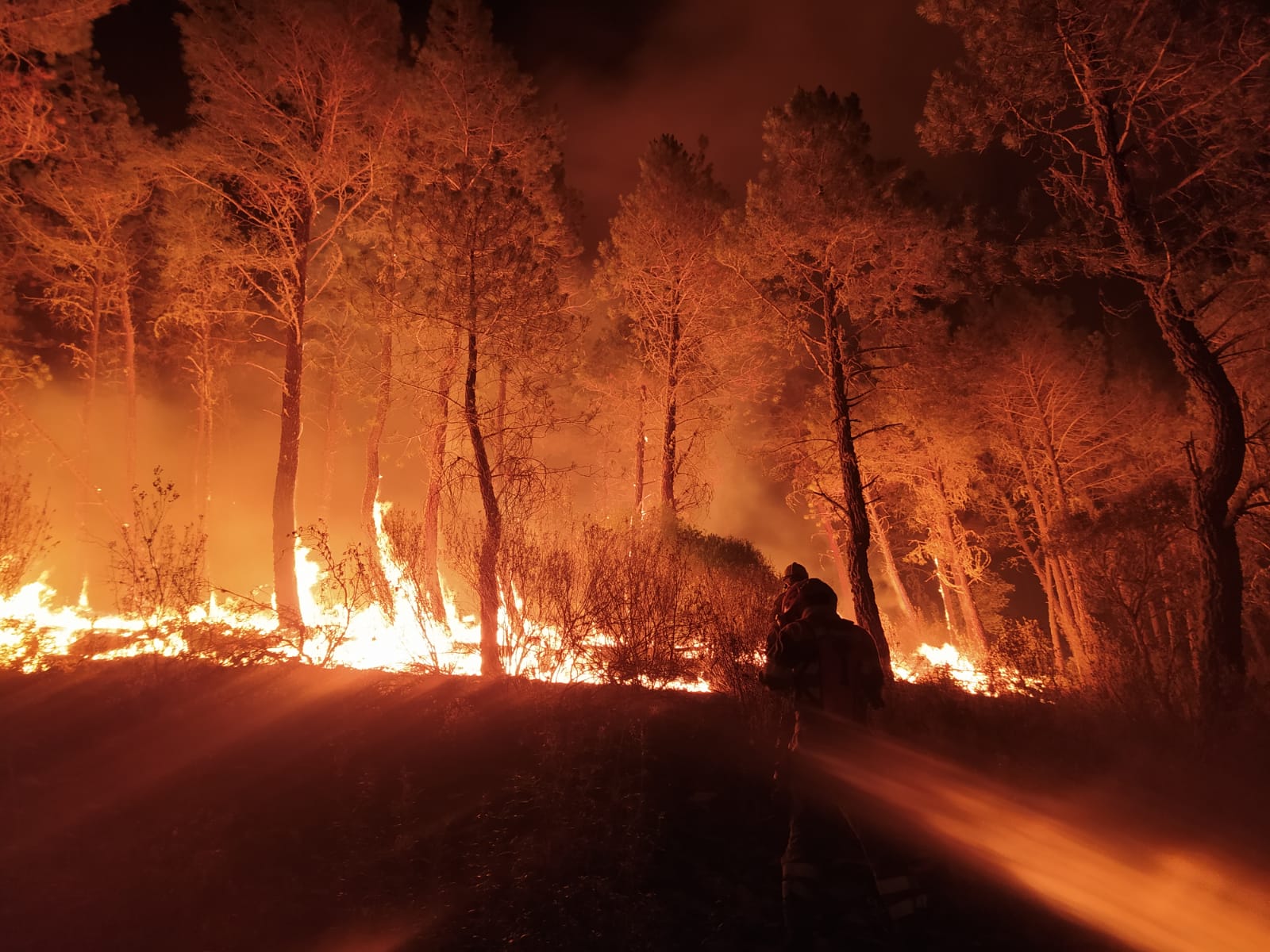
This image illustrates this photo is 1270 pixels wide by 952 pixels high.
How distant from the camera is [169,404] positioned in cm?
2561

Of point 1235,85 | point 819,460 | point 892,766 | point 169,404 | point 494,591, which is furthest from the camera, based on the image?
point 169,404

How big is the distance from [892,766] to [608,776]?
2699mm

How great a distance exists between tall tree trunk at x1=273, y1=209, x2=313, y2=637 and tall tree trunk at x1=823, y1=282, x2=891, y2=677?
9944 millimetres

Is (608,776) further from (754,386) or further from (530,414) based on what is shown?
(754,386)

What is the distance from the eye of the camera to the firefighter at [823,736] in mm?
4637

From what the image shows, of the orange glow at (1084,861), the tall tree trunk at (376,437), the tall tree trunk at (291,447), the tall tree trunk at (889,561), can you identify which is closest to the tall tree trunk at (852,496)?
the orange glow at (1084,861)

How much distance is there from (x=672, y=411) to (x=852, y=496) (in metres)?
5.82

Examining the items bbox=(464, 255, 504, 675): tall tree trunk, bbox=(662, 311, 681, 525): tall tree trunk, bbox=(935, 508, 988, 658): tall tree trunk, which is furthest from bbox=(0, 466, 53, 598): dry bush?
bbox=(935, 508, 988, 658): tall tree trunk

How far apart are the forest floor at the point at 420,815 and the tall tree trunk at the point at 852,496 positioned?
131 inches

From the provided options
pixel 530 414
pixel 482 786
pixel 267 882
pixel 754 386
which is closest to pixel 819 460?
pixel 754 386

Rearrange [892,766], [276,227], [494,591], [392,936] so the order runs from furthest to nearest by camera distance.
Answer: [276,227] → [494,591] → [892,766] → [392,936]

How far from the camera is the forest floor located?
4387mm

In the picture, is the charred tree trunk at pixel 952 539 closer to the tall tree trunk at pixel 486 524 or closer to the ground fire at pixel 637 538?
the ground fire at pixel 637 538

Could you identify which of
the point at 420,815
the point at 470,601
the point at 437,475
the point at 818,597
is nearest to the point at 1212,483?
the point at 818,597
